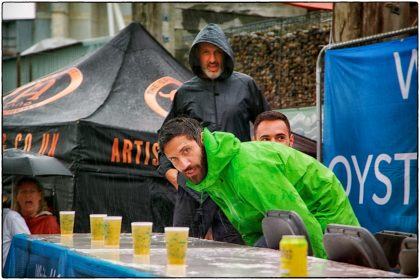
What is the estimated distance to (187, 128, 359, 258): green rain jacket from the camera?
409 centimetres

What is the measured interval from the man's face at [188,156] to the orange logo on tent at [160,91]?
5.11 m

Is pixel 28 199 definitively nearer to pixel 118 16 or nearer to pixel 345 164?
pixel 345 164

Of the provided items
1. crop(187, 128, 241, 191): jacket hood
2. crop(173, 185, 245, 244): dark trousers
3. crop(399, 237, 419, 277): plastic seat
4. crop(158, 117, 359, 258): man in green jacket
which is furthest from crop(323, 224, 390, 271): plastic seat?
crop(173, 185, 245, 244): dark trousers

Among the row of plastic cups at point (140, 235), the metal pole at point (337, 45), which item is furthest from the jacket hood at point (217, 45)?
the row of plastic cups at point (140, 235)

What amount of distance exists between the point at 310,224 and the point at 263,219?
230 mm

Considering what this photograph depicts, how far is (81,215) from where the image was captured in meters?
8.68

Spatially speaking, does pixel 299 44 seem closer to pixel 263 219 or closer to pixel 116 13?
pixel 116 13

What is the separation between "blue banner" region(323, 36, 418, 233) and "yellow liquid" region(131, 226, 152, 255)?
7.88 ft

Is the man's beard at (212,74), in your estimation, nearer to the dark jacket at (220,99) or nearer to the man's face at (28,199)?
the dark jacket at (220,99)

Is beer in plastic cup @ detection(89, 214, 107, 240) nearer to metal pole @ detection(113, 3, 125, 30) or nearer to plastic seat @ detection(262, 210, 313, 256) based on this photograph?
plastic seat @ detection(262, 210, 313, 256)

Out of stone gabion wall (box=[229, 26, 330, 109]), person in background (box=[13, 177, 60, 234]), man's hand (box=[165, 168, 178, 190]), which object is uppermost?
stone gabion wall (box=[229, 26, 330, 109])

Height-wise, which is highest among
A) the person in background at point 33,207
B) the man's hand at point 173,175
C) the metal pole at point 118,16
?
the metal pole at point 118,16

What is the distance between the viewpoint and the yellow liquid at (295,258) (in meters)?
2.97

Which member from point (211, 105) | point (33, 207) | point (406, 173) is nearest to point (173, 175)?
point (211, 105)
